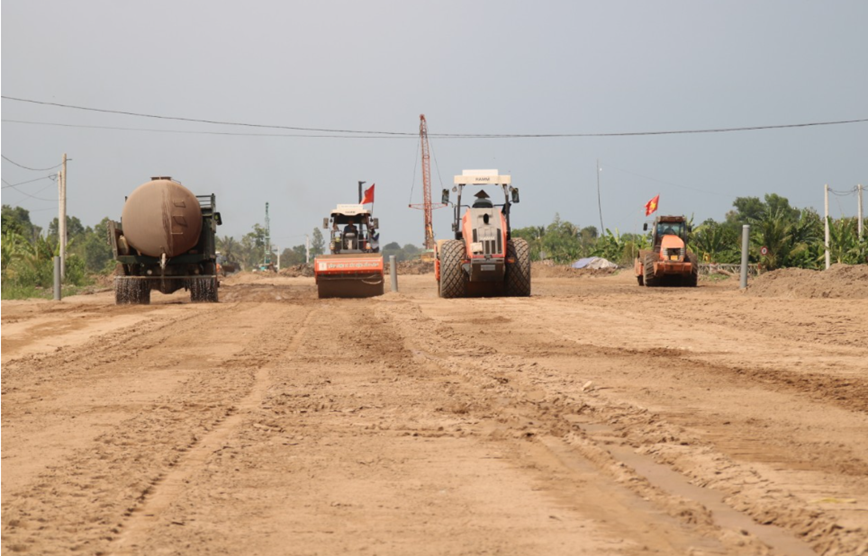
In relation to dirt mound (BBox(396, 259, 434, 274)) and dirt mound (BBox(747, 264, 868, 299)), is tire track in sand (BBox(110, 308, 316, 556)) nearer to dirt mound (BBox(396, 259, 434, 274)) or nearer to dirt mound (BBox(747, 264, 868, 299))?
dirt mound (BBox(747, 264, 868, 299))

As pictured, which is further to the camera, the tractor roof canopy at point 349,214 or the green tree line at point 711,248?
the green tree line at point 711,248

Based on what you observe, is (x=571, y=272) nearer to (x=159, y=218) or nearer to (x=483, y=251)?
(x=483, y=251)

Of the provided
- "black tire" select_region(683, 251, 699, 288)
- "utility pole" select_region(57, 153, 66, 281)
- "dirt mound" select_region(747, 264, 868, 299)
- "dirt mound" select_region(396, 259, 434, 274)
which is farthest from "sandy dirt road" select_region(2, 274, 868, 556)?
"dirt mound" select_region(396, 259, 434, 274)

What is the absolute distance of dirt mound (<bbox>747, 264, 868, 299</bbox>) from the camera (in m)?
22.0

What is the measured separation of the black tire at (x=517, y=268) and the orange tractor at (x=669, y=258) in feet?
30.5

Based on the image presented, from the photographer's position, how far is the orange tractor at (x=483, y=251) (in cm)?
2059

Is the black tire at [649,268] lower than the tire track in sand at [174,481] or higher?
higher

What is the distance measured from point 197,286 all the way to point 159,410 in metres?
16.7

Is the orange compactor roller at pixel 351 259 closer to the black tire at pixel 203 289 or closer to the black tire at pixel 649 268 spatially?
the black tire at pixel 203 289

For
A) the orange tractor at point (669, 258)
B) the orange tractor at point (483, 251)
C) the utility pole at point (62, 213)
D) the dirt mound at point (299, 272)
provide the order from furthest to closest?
the dirt mound at point (299, 272), the utility pole at point (62, 213), the orange tractor at point (669, 258), the orange tractor at point (483, 251)

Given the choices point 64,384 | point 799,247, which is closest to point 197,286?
point 64,384

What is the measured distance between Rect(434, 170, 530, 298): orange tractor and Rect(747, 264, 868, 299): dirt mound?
254 inches

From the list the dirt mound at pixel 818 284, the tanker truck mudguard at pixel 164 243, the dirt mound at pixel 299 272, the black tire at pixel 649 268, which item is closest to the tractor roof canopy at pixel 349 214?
the tanker truck mudguard at pixel 164 243

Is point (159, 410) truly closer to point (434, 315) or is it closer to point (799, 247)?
point (434, 315)
